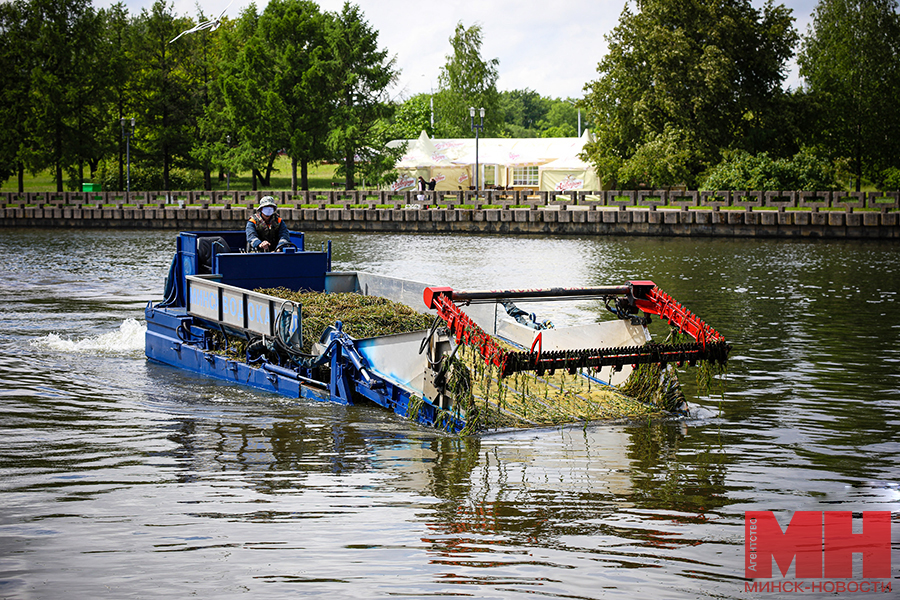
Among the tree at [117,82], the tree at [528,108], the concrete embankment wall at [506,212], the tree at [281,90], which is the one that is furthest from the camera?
the tree at [528,108]

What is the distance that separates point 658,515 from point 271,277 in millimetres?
7948

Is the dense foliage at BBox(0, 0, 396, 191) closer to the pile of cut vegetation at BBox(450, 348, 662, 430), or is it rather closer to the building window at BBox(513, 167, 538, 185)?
the building window at BBox(513, 167, 538, 185)

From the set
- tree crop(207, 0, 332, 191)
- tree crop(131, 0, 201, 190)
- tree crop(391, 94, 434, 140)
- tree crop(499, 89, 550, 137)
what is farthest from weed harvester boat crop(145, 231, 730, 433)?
tree crop(499, 89, 550, 137)

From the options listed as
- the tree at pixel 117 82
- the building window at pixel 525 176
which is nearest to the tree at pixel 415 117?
the building window at pixel 525 176

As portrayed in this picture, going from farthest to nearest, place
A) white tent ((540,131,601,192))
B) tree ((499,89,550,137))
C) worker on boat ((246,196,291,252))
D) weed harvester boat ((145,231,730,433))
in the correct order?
tree ((499,89,550,137)) → white tent ((540,131,601,192)) → worker on boat ((246,196,291,252)) → weed harvester boat ((145,231,730,433))

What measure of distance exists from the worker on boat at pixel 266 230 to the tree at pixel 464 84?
69335 mm

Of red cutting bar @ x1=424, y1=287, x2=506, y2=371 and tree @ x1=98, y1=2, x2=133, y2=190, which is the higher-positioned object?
tree @ x1=98, y1=2, x2=133, y2=190

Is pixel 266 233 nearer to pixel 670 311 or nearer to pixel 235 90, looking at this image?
pixel 670 311

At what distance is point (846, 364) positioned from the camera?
14008 mm

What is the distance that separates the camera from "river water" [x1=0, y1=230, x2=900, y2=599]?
6.03 meters

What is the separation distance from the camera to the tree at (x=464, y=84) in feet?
273

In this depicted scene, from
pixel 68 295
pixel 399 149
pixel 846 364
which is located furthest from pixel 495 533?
pixel 399 149

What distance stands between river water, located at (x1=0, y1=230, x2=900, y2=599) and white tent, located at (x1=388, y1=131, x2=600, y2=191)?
44.0m

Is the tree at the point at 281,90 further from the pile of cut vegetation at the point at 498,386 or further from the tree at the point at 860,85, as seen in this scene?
the pile of cut vegetation at the point at 498,386
